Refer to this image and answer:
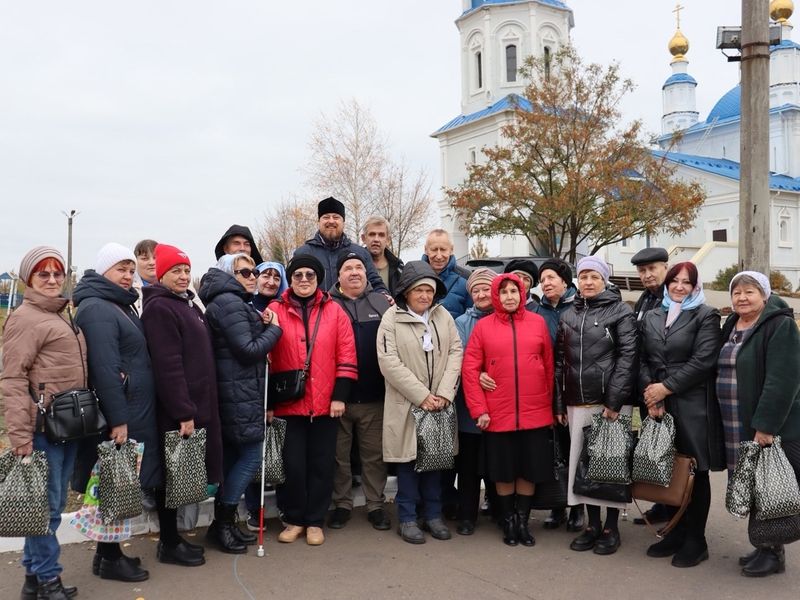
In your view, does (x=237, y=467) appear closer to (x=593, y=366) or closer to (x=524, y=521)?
(x=524, y=521)

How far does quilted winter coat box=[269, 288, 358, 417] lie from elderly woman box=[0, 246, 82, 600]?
1.46m

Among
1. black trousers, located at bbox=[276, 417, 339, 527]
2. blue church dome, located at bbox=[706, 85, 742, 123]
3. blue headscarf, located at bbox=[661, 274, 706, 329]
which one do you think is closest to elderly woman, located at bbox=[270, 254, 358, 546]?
black trousers, located at bbox=[276, 417, 339, 527]

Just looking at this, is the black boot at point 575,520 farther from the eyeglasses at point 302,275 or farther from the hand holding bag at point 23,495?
the hand holding bag at point 23,495

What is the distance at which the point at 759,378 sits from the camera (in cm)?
452

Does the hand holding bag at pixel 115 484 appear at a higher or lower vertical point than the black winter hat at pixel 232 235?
lower

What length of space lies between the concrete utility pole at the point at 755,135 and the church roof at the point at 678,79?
215 ft

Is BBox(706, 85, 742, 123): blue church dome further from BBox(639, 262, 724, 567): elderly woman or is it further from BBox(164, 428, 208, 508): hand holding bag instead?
BBox(164, 428, 208, 508): hand holding bag

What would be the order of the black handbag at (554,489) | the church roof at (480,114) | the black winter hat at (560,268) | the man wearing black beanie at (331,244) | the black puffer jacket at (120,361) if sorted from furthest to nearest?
the church roof at (480,114), the man wearing black beanie at (331,244), the black winter hat at (560,268), the black handbag at (554,489), the black puffer jacket at (120,361)

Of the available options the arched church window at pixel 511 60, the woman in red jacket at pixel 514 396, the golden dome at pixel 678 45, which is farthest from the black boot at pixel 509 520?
the golden dome at pixel 678 45

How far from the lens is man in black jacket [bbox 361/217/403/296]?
652 cm

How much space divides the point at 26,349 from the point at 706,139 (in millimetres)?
66752

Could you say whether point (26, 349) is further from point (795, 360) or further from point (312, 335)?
point (795, 360)

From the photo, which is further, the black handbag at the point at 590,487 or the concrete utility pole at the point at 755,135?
the concrete utility pole at the point at 755,135

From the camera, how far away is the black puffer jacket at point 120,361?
4.28 m
